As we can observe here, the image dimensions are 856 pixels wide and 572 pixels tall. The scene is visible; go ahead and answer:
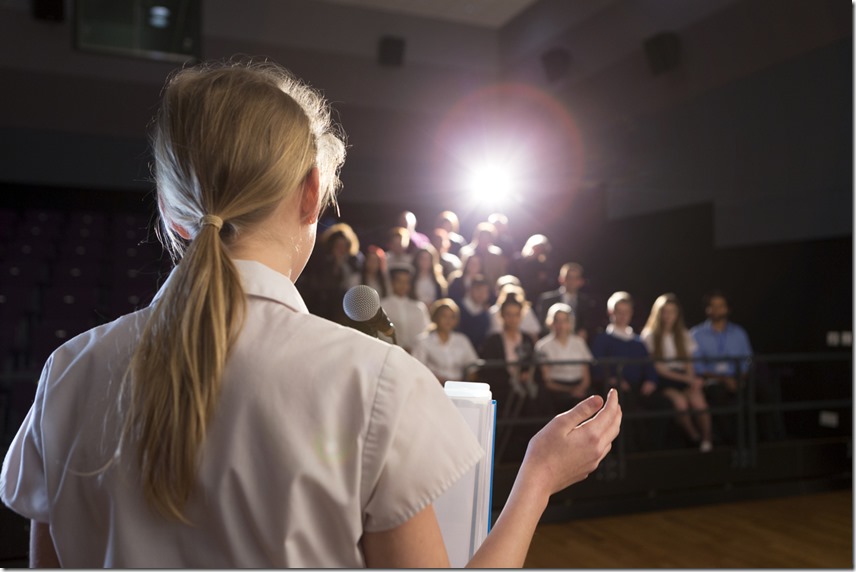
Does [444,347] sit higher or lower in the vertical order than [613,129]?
lower

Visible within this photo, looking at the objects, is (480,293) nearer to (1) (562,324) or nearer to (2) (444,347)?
(1) (562,324)

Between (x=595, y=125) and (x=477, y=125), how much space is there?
1394mm

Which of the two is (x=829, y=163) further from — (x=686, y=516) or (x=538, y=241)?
(x=686, y=516)

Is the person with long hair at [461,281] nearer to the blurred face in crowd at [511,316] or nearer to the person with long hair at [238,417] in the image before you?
the blurred face in crowd at [511,316]

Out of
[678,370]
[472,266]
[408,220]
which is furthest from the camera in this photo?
[408,220]

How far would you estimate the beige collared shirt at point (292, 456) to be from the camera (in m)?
0.57

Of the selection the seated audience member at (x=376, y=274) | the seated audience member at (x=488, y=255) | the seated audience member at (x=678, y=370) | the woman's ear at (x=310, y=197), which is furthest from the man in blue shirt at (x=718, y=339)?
the woman's ear at (x=310, y=197)

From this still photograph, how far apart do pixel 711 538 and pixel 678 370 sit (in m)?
1.18

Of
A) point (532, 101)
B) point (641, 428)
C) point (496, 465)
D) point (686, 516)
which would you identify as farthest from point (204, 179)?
point (532, 101)

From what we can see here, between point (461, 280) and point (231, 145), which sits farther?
point (461, 280)

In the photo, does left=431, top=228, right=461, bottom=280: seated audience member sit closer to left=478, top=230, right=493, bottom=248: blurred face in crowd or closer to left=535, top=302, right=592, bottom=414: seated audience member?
left=478, top=230, right=493, bottom=248: blurred face in crowd

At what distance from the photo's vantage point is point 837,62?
16.2 feet

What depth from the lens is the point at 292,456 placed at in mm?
571

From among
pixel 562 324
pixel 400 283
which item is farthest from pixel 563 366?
pixel 400 283
